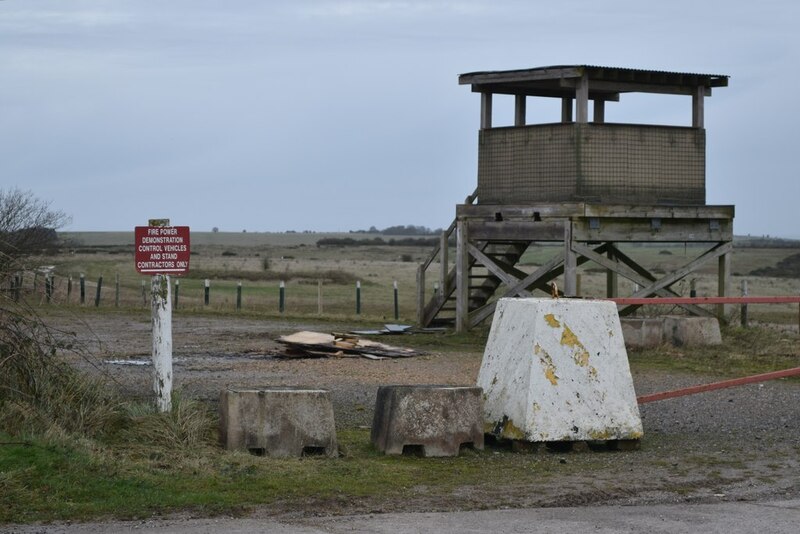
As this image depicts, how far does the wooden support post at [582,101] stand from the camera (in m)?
25.6

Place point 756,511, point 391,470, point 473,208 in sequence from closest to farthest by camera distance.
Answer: point 756,511
point 391,470
point 473,208

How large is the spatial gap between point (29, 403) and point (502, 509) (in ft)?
15.4

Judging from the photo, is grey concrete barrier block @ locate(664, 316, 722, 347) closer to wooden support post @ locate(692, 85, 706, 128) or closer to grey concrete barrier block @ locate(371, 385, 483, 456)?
wooden support post @ locate(692, 85, 706, 128)

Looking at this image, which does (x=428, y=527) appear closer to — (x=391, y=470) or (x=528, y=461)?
(x=391, y=470)

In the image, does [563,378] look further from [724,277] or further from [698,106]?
[724,277]

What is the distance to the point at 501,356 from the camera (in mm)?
13164

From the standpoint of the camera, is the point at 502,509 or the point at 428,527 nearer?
the point at 428,527

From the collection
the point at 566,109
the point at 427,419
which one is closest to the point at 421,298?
the point at 566,109

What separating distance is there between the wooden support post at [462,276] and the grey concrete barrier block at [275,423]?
54.1 feet

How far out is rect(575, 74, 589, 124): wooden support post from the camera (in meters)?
25.6

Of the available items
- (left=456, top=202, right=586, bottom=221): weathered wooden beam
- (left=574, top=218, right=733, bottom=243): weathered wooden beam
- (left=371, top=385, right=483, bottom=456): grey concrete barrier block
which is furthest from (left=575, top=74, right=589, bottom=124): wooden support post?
(left=371, top=385, right=483, bottom=456): grey concrete barrier block

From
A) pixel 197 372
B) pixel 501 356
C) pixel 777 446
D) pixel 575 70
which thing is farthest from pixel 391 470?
pixel 575 70

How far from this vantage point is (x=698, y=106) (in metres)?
27.3

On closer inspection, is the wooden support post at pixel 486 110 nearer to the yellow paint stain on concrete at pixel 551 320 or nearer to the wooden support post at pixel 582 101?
the wooden support post at pixel 582 101
